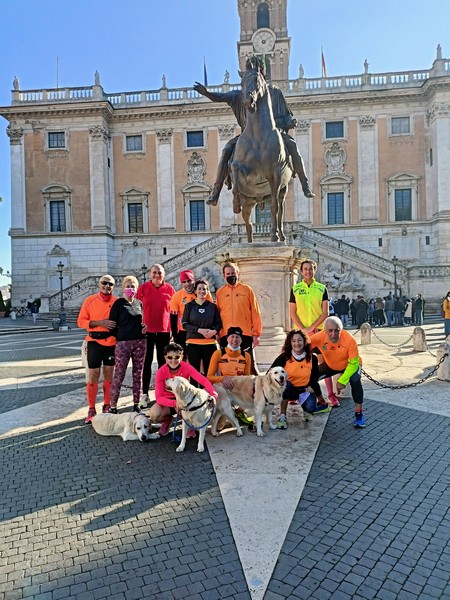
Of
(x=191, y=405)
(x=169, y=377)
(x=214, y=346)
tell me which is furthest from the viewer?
(x=214, y=346)

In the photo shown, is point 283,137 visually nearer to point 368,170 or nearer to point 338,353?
→ point 338,353

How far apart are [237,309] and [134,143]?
3623 centimetres

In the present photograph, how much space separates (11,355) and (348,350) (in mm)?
10712

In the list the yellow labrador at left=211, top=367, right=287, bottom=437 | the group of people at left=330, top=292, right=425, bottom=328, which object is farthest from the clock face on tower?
the yellow labrador at left=211, top=367, right=287, bottom=437

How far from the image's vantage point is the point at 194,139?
38.1 m

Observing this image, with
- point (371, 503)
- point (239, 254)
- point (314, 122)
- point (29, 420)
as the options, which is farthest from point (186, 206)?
point (371, 503)

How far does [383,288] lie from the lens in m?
29.9

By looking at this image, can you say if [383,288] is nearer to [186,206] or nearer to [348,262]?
[348,262]

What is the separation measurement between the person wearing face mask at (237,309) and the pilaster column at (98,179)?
33.3 metres

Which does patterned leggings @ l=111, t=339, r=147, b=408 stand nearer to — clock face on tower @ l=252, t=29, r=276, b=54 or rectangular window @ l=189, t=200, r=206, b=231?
rectangular window @ l=189, t=200, r=206, b=231

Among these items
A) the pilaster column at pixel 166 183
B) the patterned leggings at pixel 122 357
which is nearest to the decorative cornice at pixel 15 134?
the pilaster column at pixel 166 183

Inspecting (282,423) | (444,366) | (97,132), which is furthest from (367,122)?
(282,423)

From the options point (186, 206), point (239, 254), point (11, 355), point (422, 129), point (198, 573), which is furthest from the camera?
point (186, 206)

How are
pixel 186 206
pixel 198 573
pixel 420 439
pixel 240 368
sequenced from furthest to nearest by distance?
pixel 186 206 → pixel 240 368 → pixel 420 439 → pixel 198 573
